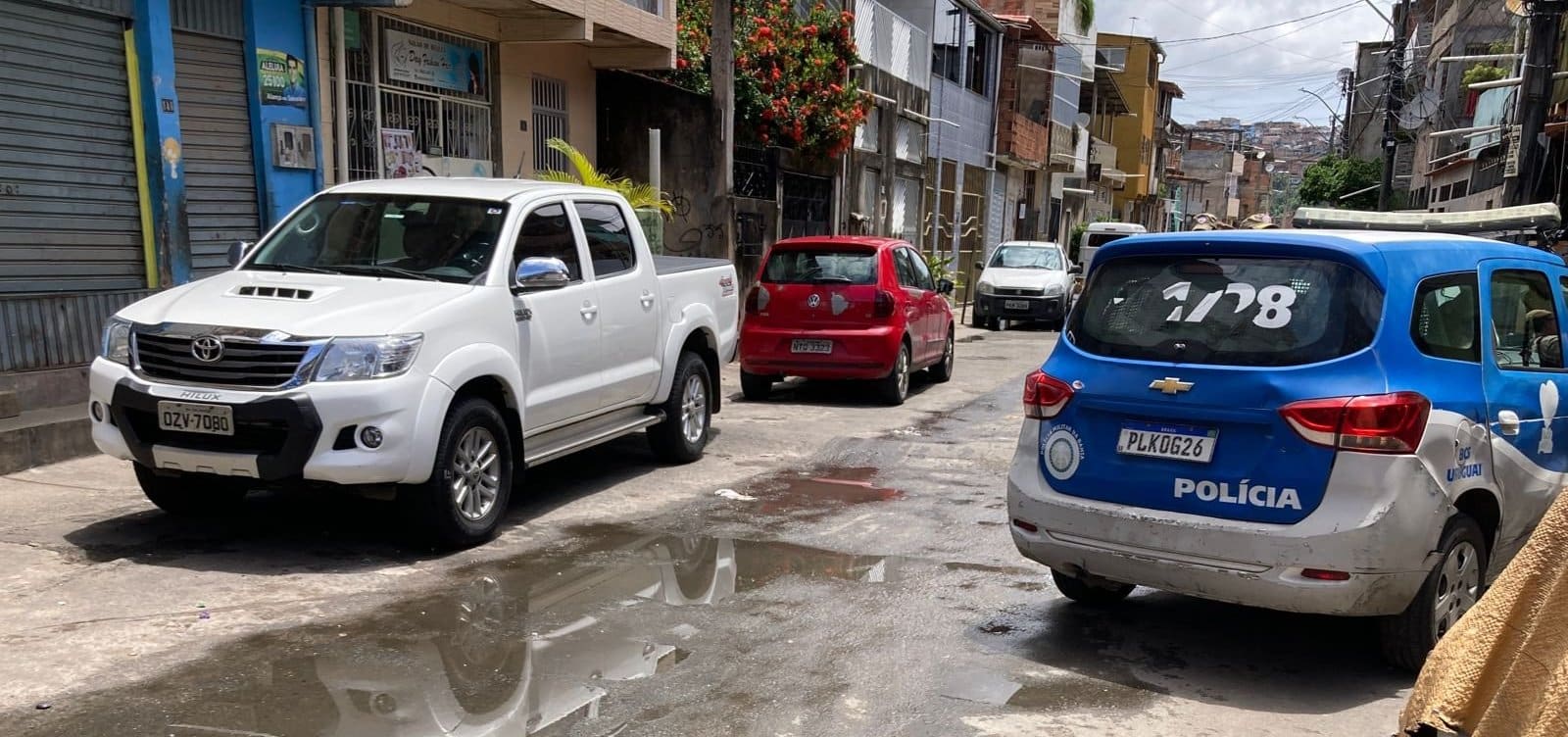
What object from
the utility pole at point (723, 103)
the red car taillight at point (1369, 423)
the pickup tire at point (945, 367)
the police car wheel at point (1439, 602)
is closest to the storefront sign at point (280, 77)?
the utility pole at point (723, 103)

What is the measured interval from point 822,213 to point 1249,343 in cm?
1755

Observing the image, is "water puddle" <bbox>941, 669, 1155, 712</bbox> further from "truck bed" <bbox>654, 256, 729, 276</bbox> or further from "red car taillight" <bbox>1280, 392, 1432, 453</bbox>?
"truck bed" <bbox>654, 256, 729, 276</bbox>

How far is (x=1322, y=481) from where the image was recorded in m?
4.34

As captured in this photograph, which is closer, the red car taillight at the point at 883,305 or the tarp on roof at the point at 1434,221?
the tarp on roof at the point at 1434,221

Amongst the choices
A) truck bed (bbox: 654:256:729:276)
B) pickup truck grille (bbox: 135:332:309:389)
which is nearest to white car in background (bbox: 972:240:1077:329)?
truck bed (bbox: 654:256:729:276)

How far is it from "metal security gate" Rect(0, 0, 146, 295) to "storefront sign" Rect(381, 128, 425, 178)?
112 inches

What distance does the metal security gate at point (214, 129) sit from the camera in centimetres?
958

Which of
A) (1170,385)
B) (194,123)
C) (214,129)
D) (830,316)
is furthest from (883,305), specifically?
(1170,385)

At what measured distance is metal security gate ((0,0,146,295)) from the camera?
825 centimetres

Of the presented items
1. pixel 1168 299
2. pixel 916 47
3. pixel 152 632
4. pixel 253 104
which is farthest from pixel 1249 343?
pixel 916 47

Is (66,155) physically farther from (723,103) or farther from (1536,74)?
(1536,74)

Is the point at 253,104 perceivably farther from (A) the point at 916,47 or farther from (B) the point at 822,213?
(A) the point at 916,47

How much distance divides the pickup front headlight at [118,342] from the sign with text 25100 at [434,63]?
6.48m

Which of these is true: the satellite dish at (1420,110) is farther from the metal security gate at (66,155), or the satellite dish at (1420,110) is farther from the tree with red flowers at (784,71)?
the metal security gate at (66,155)
